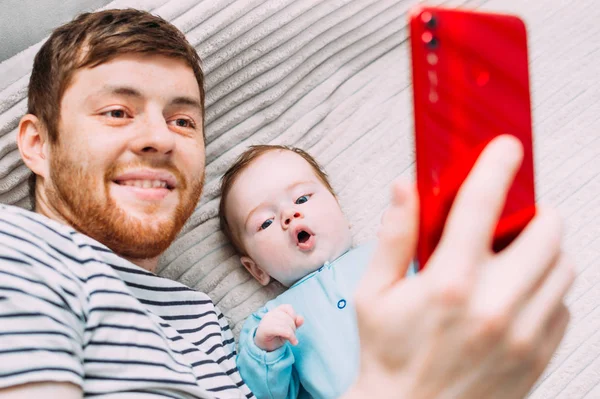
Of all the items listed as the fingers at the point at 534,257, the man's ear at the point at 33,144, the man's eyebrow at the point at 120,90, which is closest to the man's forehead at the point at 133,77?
the man's eyebrow at the point at 120,90

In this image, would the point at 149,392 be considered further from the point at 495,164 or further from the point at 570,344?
the point at 570,344

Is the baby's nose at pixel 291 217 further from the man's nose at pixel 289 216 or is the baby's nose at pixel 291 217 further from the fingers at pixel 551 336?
the fingers at pixel 551 336

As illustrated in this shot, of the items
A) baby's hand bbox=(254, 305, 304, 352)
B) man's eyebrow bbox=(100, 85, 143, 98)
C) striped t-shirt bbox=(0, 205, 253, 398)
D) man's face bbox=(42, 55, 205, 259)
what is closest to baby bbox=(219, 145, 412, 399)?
baby's hand bbox=(254, 305, 304, 352)

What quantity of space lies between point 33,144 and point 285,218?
45 centimetres

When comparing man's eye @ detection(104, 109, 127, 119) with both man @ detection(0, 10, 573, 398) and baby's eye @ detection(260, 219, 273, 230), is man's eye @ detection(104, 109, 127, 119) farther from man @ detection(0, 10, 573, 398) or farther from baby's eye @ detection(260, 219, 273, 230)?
baby's eye @ detection(260, 219, 273, 230)

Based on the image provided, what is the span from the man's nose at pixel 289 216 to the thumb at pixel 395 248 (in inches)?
27.0

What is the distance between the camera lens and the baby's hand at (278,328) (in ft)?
3.14

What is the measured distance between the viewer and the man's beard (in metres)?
0.88

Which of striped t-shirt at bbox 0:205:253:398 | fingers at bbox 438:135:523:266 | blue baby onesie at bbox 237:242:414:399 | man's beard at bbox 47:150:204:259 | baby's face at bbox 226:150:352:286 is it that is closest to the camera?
fingers at bbox 438:135:523:266

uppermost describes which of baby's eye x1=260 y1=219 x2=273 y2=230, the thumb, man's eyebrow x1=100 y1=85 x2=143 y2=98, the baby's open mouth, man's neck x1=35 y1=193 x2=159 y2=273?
the thumb

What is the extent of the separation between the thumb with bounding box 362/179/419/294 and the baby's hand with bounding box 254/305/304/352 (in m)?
0.54

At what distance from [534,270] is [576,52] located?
1154 mm

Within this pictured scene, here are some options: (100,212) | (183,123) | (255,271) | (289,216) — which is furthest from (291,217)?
(100,212)

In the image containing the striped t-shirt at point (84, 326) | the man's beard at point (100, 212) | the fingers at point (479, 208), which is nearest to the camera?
the fingers at point (479, 208)
